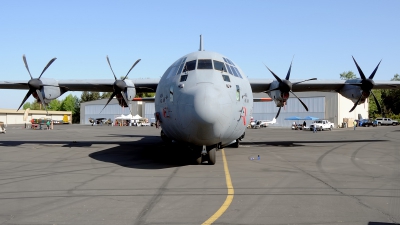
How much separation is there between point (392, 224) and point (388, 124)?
290ft

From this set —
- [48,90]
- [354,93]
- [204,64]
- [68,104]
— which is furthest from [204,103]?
[68,104]

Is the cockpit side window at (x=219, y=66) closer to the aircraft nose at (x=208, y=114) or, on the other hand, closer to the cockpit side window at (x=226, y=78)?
the cockpit side window at (x=226, y=78)

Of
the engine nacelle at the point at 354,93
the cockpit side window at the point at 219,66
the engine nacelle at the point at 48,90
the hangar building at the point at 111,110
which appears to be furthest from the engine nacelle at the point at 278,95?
the hangar building at the point at 111,110

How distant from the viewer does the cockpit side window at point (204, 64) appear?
1215cm

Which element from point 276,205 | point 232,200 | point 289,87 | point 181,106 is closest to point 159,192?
point 232,200

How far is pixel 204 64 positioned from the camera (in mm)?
12273

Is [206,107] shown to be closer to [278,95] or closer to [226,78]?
[226,78]

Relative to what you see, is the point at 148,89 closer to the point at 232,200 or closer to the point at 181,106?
the point at 181,106

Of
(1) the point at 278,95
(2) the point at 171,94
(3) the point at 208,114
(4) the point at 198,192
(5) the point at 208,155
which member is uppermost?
(1) the point at 278,95

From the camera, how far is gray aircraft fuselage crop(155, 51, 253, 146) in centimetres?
1062

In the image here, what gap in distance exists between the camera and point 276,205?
23.4 feet

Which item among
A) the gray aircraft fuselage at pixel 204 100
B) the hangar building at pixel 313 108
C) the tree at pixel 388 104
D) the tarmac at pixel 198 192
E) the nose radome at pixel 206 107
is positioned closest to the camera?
the tarmac at pixel 198 192

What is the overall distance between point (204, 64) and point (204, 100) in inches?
85.9

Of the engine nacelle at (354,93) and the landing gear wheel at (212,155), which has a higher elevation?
the engine nacelle at (354,93)
